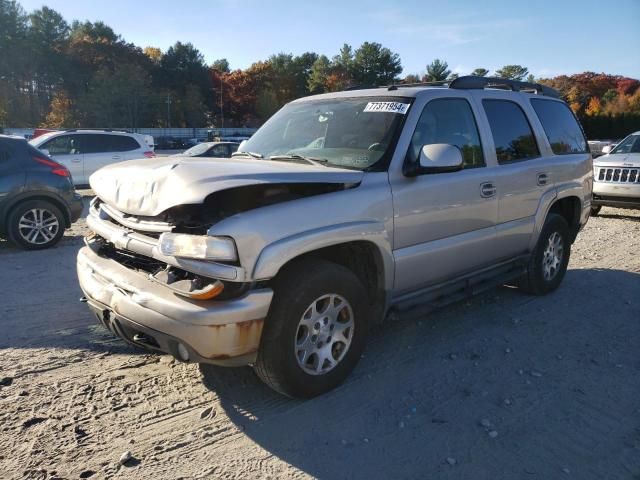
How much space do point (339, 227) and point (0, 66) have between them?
82.8 metres

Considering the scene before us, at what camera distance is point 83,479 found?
2.63m

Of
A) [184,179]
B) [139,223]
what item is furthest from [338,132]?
[139,223]

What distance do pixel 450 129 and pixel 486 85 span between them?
0.97 metres

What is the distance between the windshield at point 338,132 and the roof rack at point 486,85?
452 mm

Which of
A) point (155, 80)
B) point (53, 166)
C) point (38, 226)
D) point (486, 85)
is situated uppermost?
point (155, 80)

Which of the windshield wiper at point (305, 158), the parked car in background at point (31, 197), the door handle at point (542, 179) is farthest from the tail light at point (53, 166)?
the door handle at point (542, 179)

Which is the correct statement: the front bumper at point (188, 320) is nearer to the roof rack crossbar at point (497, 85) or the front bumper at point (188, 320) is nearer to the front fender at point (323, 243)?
the front fender at point (323, 243)

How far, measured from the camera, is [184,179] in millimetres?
2947

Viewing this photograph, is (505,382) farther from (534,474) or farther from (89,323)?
(89,323)

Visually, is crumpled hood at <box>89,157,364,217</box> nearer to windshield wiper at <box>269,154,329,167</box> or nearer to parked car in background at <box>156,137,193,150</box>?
windshield wiper at <box>269,154,329,167</box>

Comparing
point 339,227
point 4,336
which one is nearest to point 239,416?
point 339,227

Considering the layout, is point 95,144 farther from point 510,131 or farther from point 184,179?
point 184,179

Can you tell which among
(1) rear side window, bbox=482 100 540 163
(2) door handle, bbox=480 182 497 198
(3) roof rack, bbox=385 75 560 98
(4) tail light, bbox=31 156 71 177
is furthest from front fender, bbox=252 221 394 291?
(4) tail light, bbox=31 156 71 177

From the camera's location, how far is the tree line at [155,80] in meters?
64.0
